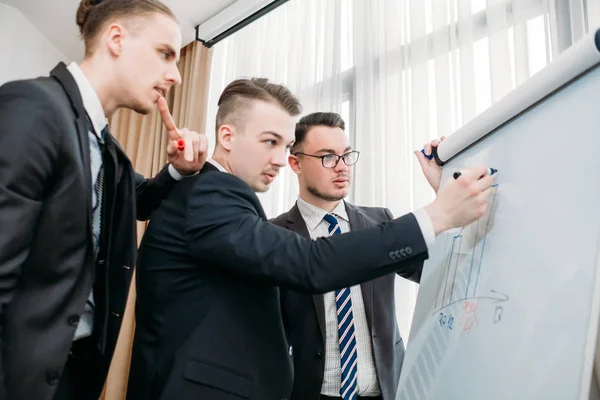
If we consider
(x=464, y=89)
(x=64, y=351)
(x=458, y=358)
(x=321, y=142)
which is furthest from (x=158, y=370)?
(x=464, y=89)

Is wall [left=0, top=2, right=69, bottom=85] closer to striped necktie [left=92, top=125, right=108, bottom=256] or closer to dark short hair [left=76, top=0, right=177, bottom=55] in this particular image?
dark short hair [left=76, top=0, right=177, bottom=55]

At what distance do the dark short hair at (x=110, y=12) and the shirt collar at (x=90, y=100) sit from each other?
0.41ft

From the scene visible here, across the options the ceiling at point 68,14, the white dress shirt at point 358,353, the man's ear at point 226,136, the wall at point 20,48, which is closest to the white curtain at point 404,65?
the white dress shirt at point 358,353

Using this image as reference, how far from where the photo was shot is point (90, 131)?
1175mm

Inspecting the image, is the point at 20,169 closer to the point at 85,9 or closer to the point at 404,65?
the point at 85,9

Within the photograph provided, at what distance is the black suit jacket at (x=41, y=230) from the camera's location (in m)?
0.92

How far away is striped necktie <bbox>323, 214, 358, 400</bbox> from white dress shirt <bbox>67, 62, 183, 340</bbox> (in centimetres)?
82

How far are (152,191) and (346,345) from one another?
78 centimetres

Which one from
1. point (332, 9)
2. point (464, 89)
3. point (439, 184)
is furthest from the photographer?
point (332, 9)

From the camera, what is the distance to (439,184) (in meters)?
1.52

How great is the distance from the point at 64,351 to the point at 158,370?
0.26 metres

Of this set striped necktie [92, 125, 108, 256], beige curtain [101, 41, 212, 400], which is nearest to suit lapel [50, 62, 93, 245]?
striped necktie [92, 125, 108, 256]

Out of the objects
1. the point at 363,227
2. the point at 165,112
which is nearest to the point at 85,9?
the point at 165,112

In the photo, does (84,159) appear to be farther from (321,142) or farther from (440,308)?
(321,142)
